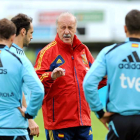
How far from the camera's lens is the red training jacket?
19.2ft

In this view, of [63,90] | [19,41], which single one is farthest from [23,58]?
[63,90]

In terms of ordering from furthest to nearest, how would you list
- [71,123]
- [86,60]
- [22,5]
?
[22,5] < [86,60] < [71,123]

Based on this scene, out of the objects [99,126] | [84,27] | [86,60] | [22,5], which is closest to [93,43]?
[84,27]

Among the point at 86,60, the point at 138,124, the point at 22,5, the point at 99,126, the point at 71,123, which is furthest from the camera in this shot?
the point at 22,5

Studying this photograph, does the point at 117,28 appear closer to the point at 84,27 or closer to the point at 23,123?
the point at 84,27

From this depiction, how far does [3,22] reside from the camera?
4.97 metres

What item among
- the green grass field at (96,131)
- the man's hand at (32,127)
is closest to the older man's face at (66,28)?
the man's hand at (32,127)

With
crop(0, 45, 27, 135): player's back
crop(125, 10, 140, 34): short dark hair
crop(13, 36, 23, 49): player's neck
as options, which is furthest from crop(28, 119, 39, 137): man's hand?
crop(125, 10, 140, 34): short dark hair

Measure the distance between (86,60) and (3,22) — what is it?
1.63m

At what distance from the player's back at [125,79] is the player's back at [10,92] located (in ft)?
3.23

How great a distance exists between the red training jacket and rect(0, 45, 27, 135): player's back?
34.5 inches

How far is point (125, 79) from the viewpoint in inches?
183

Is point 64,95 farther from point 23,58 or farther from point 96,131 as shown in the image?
point 96,131

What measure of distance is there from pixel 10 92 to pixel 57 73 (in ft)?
2.49
